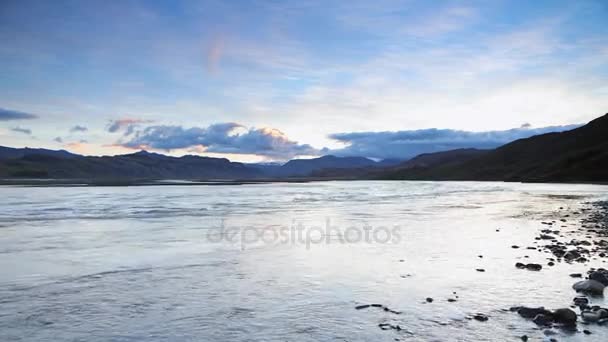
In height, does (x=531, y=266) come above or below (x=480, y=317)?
above

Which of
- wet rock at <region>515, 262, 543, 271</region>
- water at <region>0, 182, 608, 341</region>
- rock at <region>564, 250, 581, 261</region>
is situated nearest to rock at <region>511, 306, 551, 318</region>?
water at <region>0, 182, 608, 341</region>

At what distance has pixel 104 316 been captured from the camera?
11539 mm

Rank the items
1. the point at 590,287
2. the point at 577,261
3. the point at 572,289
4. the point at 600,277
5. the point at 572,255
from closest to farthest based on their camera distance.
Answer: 1. the point at 590,287
2. the point at 572,289
3. the point at 600,277
4. the point at 577,261
5. the point at 572,255

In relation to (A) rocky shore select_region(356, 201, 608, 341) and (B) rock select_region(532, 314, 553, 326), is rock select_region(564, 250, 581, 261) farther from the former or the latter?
(B) rock select_region(532, 314, 553, 326)

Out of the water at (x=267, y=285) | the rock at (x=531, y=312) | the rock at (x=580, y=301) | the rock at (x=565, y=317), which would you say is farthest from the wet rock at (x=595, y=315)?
the rock at (x=580, y=301)

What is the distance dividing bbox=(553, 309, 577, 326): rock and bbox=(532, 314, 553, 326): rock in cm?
12

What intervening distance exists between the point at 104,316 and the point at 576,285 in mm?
12799

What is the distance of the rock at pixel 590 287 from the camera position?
41.8 feet

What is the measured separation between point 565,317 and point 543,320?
45 cm

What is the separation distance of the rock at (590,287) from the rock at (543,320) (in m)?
3.13

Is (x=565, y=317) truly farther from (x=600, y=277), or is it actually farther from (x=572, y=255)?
(x=572, y=255)

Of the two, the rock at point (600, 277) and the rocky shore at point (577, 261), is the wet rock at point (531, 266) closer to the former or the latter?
the rocky shore at point (577, 261)

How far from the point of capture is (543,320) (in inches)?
412

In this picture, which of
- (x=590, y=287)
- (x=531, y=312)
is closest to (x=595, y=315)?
(x=531, y=312)
